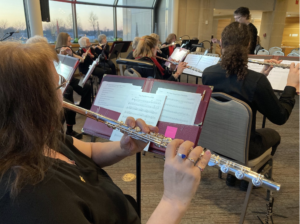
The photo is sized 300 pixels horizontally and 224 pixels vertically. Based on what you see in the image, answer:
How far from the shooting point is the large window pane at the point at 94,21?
7238 mm

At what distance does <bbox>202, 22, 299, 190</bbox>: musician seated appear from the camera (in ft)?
5.02

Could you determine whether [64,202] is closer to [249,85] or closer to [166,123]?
[166,123]

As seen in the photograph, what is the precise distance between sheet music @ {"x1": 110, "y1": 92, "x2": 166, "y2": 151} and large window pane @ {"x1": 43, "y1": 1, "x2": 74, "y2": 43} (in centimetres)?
606

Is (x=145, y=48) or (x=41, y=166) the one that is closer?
(x=41, y=166)

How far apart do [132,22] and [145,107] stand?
846 centimetres

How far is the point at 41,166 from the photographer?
60 cm

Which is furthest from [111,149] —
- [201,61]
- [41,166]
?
[201,61]

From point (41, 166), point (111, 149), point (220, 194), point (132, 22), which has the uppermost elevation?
point (132, 22)

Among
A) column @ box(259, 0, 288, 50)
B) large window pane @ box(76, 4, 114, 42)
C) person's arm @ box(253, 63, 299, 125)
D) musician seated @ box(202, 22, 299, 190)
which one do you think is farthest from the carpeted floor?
column @ box(259, 0, 288, 50)

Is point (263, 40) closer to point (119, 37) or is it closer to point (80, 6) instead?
point (119, 37)

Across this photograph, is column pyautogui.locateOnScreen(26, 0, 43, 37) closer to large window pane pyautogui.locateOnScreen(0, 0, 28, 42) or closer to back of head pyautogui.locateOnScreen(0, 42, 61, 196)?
large window pane pyautogui.locateOnScreen(0, 0, 28, 42)

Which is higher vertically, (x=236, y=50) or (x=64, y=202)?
(x=236, y=50)

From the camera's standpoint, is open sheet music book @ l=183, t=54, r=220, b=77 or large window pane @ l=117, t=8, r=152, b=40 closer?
open sheet music book @ l=183, t=54, r=220, b=77

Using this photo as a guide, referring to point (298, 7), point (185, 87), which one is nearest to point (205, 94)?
point (185, 87)
